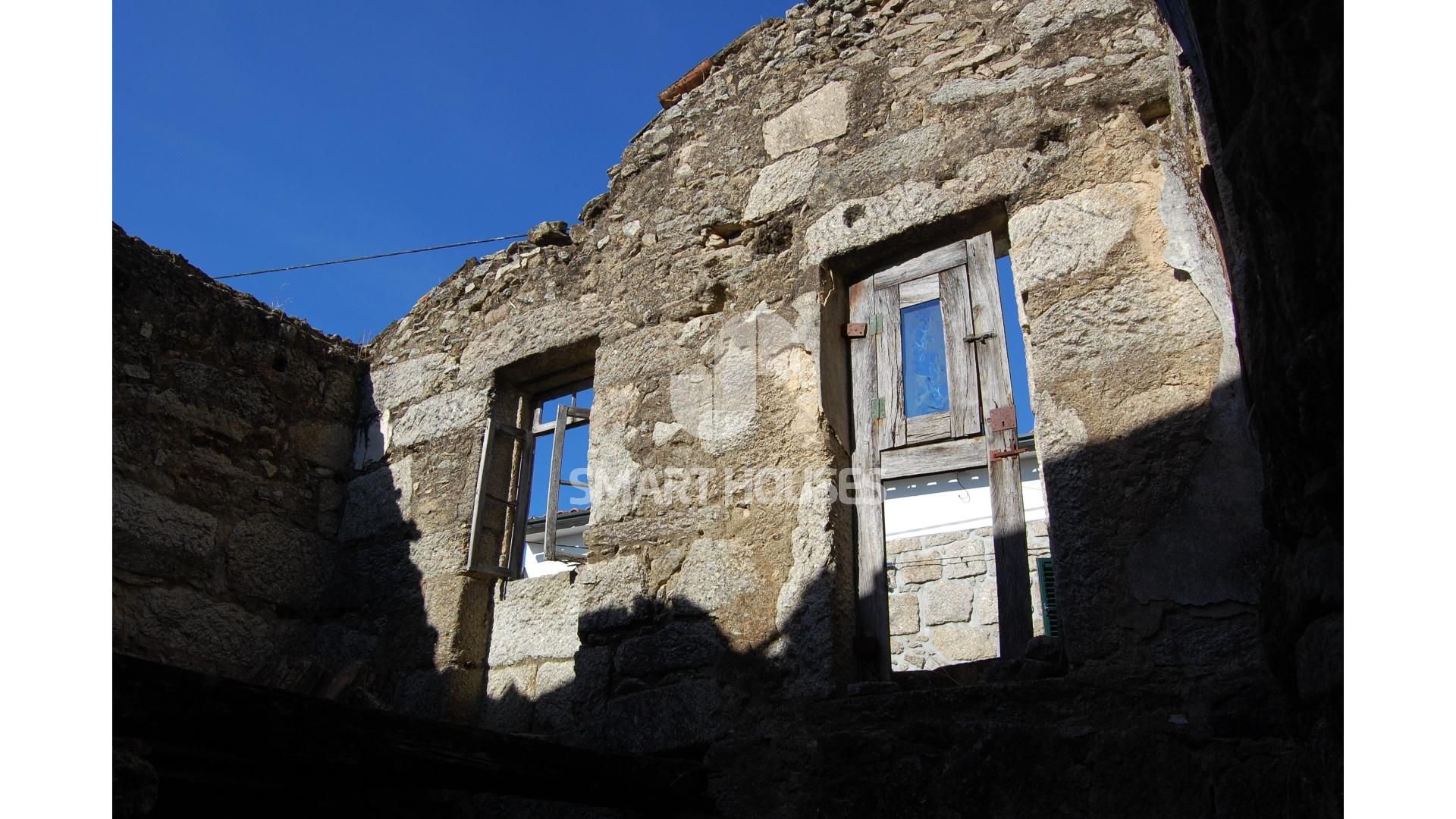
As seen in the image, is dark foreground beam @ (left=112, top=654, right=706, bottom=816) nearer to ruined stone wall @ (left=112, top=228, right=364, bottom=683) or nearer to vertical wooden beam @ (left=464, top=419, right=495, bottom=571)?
vertical wooden beam @ (left=464, top=419, right=495, bottom=571)

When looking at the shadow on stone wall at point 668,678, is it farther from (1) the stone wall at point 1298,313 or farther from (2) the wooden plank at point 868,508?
(1) the stone wall at point 1298,313

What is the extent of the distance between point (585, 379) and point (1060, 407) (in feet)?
7.25

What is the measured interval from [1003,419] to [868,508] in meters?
0.52

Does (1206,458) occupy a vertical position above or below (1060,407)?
below

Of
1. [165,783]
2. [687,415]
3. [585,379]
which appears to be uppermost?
[585,379]

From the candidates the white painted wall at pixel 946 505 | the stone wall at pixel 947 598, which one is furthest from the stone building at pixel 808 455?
the white painted wall at pixel 946 505

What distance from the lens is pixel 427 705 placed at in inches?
153

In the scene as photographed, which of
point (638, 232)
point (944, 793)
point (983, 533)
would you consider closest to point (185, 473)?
point (638, 232)

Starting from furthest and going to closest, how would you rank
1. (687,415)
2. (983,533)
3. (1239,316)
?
(983,533) < (687,415) < (1239,316)

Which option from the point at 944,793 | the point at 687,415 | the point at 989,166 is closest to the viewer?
the point at 944,793

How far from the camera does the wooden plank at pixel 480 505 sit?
4.10 metres

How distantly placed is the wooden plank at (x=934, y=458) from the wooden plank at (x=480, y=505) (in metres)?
1.72

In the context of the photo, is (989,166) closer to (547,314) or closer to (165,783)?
(547,314)

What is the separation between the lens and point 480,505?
4211mm
